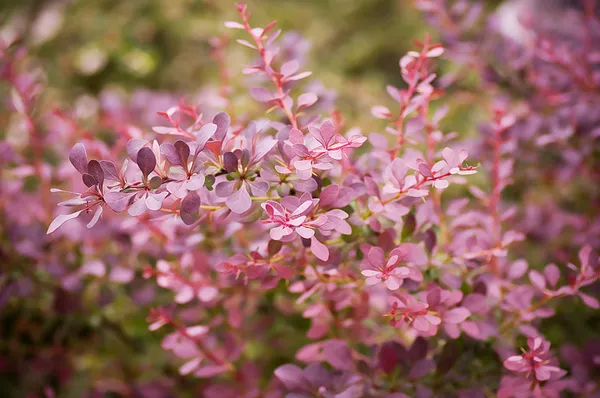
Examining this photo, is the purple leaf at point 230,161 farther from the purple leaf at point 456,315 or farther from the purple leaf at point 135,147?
the purple leaf at point 456,315

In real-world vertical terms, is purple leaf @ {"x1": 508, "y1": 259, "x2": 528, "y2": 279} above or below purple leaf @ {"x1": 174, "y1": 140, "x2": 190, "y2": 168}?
below

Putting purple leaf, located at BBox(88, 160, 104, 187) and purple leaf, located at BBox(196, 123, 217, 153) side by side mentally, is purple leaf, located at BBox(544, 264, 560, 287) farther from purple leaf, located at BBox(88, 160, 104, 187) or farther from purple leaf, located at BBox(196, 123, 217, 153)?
purple leaf, located at BBox(88, 160, 104, 187)

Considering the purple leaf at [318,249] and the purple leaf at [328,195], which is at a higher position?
the purple leaf at [328,195]

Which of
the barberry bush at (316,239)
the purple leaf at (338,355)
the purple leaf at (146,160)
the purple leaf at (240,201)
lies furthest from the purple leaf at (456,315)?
the purple leaf at (146,160)

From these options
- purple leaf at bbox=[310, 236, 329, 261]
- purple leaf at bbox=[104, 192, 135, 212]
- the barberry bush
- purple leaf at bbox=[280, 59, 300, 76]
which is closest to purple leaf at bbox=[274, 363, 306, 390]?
the barberry bush

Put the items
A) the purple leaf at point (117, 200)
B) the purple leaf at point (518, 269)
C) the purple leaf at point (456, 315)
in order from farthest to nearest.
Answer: the purple leaf at point (518, 269) → the purple leaf at point (456, 315) → the purple leaf at point (117, 200)

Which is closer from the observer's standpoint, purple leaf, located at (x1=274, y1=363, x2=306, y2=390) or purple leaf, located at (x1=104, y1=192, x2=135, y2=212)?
purple leaf, located at (x1=104, y1=192, x2=135, y2=212)

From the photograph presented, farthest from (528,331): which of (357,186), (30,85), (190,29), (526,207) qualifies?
(190,29)

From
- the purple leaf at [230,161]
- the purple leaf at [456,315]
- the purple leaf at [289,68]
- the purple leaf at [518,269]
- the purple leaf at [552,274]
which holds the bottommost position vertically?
the purple leaf at [518,269]

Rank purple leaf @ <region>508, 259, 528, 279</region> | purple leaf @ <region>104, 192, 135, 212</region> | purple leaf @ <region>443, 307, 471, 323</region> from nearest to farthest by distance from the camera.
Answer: purple leaf @ <region>104, 192, 135, 212</region>, purple leaf @ <region>443, 307, 471, 323</region>, purple leaf @ <region>508, 259, 528, 279</region>
